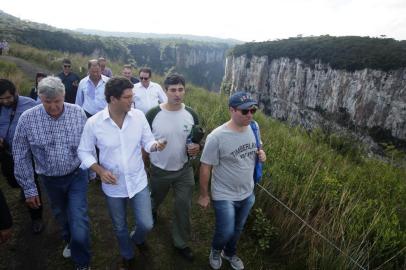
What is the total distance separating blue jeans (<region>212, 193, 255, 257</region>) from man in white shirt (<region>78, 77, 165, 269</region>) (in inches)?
28.4

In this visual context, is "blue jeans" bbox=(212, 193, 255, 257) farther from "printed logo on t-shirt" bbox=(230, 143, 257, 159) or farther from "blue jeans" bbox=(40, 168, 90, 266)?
"blue jeans" bbox=(40, 168, 90, 266)

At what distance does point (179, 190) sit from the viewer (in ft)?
11.5

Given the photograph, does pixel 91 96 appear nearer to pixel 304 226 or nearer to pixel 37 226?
pixel 37 226

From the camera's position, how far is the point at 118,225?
2.96 metres

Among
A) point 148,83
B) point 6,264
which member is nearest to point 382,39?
point 148,83

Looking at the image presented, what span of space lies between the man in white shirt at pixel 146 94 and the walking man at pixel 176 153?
2.14 meters

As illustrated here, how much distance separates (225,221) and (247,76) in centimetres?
6621

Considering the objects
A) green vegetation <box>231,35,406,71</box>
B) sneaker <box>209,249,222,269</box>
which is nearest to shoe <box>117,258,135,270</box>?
sneaker <box>209,249,222,269</box>

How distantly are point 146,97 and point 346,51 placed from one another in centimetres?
4784

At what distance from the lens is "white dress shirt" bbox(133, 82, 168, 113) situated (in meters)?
5.52

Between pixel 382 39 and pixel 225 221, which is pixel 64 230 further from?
pixel 382 39

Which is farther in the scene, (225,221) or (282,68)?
(282,68)

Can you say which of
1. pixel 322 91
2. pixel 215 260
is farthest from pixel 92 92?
pixel 322 91

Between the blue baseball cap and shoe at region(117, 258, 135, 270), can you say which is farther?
shoe at region(117, 258, 135, 270)
